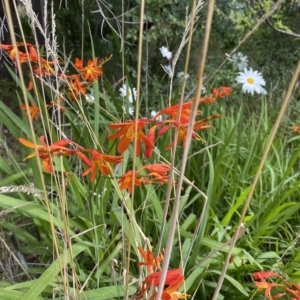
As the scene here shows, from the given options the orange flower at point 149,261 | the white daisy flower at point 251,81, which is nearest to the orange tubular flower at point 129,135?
the orange flower at point 149,261

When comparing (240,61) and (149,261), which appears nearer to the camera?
(149,261)

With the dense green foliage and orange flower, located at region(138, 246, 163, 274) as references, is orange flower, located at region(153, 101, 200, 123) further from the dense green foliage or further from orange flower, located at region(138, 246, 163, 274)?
orange flower, located at region(138, 246, 163, 274)

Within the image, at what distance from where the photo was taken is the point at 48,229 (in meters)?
1.06

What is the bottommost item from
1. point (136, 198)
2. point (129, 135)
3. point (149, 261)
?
point (136, 198)

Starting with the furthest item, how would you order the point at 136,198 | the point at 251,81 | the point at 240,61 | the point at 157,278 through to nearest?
the point at 240,61
the point at 251,81
the point at 136,198
the point at 157,278

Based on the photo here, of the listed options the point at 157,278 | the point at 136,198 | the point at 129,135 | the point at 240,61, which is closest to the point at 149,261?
Result: the point at 157,278

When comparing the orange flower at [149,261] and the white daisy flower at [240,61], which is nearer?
the orange flower at [149,261]

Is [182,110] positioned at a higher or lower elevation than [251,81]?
higher

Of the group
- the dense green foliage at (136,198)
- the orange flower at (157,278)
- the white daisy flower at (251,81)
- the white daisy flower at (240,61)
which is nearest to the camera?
the orange flower at (157,278)

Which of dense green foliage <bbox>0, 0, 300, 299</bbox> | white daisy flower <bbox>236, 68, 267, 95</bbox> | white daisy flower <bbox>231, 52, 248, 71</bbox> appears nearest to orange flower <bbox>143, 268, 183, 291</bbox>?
dense green foliage <bbox>0, 0, 300, 299</bbox>

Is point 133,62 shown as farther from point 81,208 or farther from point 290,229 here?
point 81,208

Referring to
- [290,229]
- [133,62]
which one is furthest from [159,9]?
[290,229]

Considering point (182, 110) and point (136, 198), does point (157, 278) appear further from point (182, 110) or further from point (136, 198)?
point (136, 198)

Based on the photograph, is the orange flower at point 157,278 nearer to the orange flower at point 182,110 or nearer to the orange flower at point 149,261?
the orange flower at point 149,261
